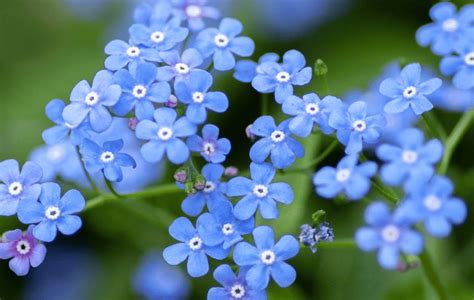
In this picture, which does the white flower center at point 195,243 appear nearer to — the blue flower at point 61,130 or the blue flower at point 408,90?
the blue flower at point 61,130

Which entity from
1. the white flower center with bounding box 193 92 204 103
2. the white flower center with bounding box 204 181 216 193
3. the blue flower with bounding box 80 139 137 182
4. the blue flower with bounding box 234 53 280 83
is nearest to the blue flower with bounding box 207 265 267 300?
the white flower center with bounding box 204 181 216 193

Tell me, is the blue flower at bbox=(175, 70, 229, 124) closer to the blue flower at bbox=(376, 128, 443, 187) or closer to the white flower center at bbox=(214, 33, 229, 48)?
the white flower center at bbox=(214, 33, 229, 48)

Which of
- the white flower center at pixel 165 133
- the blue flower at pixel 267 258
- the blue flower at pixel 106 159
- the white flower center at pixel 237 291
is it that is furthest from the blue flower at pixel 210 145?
the white flower center at pixel 237 291

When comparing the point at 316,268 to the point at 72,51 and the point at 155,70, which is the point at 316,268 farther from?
the point at 72,51

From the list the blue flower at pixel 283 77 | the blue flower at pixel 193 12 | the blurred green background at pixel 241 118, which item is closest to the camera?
the blue flower at pixel 283 77

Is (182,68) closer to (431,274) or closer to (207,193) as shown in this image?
(207,193)

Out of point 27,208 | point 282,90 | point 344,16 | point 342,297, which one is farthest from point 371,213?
point 344,16
